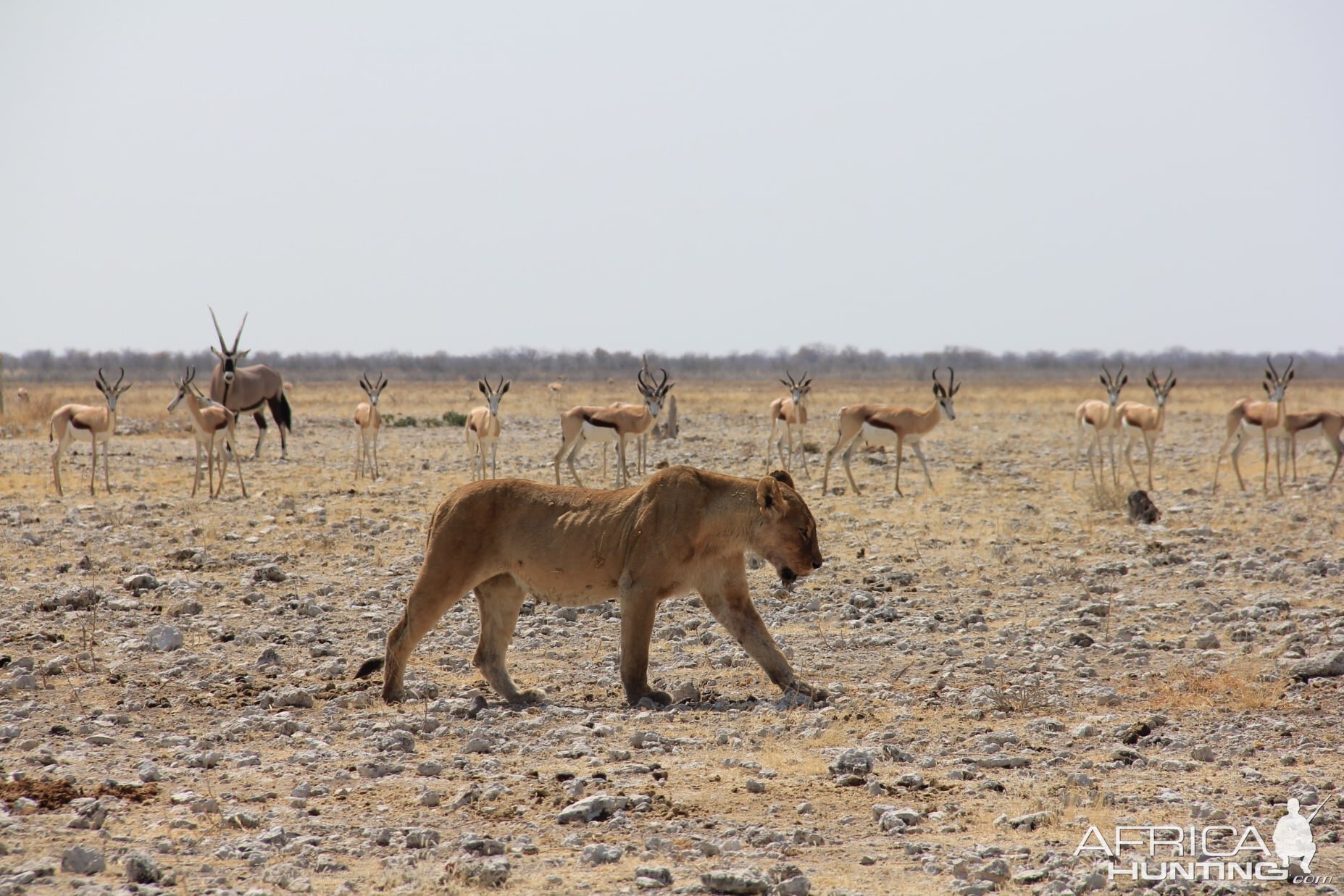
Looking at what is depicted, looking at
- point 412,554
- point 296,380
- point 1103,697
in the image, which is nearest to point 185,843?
point 1103,697

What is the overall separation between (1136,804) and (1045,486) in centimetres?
1946

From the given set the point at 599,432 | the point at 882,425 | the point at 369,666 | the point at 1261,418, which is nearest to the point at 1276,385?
the point at 1261,418

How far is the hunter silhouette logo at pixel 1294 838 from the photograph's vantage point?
5.38m

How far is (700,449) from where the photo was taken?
108ft

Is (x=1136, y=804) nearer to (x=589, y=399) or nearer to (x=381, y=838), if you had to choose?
(x=381, y=838)

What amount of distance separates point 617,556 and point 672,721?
1.31 m

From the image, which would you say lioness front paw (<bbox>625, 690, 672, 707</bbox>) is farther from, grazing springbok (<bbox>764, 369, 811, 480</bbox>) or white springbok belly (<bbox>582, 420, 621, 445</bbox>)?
grazing springbok (<bbox>764, 369, 811, 480</bbox>)

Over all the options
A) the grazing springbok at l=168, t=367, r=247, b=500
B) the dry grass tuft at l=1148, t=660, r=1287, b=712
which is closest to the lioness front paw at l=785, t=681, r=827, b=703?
the dry grass tuft at l=1148, t=660, r=1287, b=712

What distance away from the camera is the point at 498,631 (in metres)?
8.91

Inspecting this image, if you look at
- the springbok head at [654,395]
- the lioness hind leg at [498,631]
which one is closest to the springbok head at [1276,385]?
the springbok head at [654,395]

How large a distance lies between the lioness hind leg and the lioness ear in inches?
74.0
